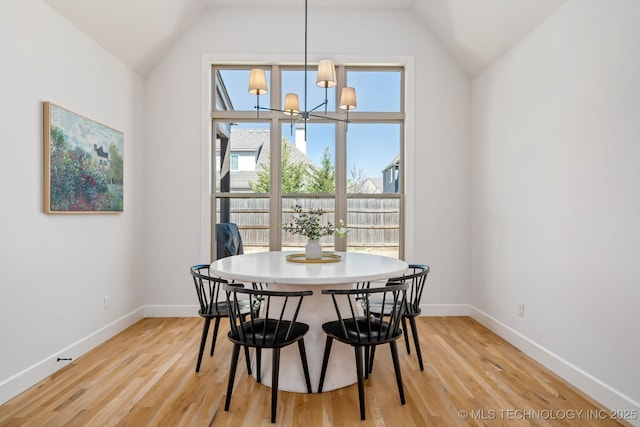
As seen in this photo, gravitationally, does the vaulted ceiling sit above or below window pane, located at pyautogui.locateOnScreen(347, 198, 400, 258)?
above

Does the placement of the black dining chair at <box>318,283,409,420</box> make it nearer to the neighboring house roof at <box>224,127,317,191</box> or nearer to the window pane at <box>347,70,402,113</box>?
the neighboring house roof at <box>224,127,317,191</box>

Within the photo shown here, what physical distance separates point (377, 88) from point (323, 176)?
47.2 inches

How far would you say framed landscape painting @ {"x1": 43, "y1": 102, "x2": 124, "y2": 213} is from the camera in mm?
2730

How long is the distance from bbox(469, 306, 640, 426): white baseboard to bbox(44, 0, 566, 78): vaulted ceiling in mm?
2567

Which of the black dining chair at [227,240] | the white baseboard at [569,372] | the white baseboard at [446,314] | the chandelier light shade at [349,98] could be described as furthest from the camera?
the black dining chair at [227,240]

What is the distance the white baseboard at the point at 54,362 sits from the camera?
7.73 ft

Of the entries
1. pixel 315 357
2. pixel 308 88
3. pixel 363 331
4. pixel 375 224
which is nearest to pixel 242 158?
pixel 308 88

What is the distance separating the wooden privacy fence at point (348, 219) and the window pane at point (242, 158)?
17 cm

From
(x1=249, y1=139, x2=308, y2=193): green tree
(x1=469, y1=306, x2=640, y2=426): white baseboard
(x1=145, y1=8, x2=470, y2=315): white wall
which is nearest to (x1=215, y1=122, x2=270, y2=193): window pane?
(x1=249, y1=139, x2=308, y2=193): green tree

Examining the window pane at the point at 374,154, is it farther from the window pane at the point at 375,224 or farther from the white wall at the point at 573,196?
the white wall at the point at 573,196

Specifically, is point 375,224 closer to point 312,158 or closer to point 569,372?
point 312,158

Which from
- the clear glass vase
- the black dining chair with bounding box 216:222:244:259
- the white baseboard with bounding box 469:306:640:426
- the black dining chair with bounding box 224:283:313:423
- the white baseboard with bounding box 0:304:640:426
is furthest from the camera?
the black dining chair with bounding box 216:222:244:259

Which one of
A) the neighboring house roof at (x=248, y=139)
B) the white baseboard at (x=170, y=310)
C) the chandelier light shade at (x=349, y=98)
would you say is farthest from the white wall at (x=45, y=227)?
the chandelier light shade at (x=349, y=98)

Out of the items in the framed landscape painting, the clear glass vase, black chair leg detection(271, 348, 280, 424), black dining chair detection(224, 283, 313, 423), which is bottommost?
black chair leg detection(271, 348, 280, 424)
